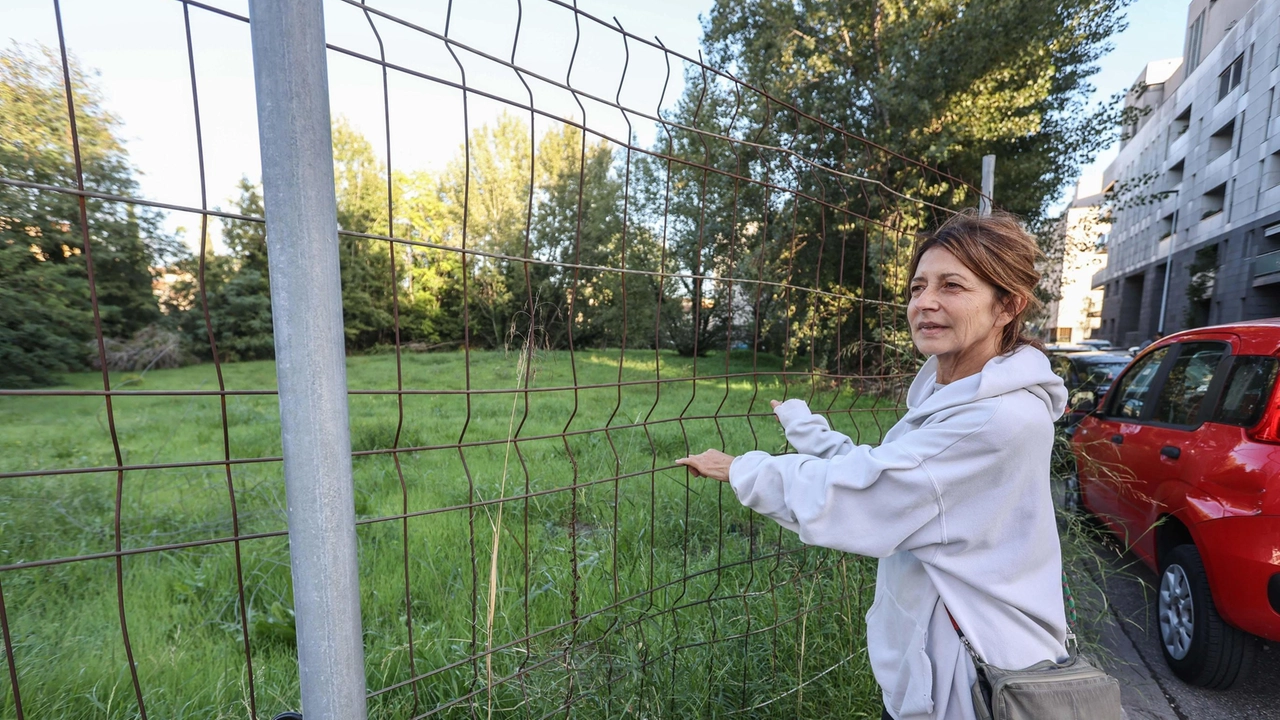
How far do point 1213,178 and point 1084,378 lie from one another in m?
27.3

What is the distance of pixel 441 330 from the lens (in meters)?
3.16

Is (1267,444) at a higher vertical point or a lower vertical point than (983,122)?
lower

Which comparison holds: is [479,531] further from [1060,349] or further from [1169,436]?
[1060,349]

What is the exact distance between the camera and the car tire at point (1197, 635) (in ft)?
8.86

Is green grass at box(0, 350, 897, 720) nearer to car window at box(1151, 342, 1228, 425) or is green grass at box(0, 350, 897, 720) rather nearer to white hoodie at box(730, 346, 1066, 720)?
white hoodie at box(730, 346, 1066, 720)

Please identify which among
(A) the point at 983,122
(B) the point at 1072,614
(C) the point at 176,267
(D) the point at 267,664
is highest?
(A) the point at 983,122

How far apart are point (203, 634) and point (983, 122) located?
11.0 metres

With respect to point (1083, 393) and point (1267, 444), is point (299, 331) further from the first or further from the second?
point (1083, 393)

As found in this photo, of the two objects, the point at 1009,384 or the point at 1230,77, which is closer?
the point at 1009,384

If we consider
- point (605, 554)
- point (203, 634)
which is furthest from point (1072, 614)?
point (203, 634)

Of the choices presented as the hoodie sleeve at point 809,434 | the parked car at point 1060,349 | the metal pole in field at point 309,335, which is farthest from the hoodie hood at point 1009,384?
the parked car at point 1060,349

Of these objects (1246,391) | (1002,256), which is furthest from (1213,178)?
(1002,256)

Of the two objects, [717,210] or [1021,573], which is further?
[717,210]

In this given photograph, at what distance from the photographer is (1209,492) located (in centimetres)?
271
